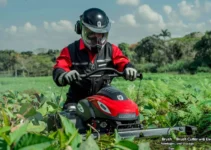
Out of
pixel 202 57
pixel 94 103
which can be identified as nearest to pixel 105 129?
pixel 94 103

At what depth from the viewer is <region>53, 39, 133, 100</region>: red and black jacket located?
369 cm

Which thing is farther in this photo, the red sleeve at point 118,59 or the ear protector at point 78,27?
the red sleeve at point 118,59

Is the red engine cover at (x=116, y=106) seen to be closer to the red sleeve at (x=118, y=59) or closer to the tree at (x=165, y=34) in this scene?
the red sleeve at (x=118, y=59)

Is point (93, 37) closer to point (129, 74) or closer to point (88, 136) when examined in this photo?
point (129, 74)

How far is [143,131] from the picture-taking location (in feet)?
9.61

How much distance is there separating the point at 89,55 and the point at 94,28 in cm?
41

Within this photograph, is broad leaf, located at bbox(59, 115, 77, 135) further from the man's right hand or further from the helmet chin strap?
the helmet chin strap

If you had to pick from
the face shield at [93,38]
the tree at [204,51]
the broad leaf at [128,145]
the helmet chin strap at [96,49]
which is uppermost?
the tree at [204,51]

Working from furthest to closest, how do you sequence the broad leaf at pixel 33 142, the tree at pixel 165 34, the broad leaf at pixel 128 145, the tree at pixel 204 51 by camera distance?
the tree at pixel 165 34, the tree at pixel 204 51, the broad leaf at pixel 128 145, the broad leaf at pixel 33 142

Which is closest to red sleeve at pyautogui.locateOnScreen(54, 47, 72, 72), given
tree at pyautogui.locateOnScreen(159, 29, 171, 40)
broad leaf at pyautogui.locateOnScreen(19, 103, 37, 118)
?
broad leaf at pyautogui.locateOnScreen(19, 103, 37, 118)

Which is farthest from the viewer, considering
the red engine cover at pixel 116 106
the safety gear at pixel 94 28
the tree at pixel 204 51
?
the tree at pixel 204 51

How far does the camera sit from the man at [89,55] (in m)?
3.42

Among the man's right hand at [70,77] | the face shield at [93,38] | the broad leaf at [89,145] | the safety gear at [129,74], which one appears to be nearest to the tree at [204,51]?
the face shield at [93,38]

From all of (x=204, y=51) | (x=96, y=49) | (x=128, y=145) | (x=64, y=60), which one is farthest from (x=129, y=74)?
(x=204, y=51)
